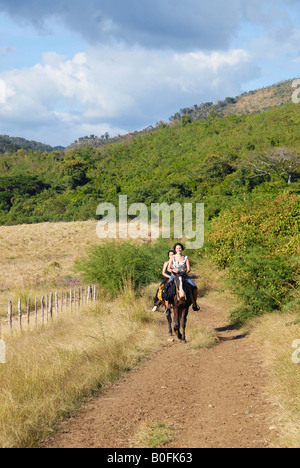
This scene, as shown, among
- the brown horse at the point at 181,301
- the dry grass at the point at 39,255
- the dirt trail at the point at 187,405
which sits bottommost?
the dry grass at the point at 39,255

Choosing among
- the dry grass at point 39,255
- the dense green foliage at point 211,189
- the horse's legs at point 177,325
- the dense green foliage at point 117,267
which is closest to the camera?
the horse's legs at point 177,325

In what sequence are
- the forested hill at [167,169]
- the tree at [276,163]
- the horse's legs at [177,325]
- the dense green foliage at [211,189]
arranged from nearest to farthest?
the horse's legs at [177,325]
the dense green foliage at [211,189]
the tree at [276,163]
the forested hill at [167,169]

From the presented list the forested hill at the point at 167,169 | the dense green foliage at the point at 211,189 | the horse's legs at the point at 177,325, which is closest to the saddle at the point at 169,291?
the horse's legs at the point at 177,325

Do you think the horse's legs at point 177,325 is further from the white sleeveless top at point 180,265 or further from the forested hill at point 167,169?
the forested hill at point 167,169

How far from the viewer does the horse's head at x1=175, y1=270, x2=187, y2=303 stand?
9312 mm

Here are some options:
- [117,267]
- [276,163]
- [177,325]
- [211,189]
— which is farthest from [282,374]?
[211,189]

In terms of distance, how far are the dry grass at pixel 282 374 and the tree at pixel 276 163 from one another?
32.3 metres

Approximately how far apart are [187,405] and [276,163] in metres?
39.3

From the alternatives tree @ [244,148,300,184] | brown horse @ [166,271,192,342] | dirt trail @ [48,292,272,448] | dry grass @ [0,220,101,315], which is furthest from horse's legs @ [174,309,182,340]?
tree @ [244,148,300,184]

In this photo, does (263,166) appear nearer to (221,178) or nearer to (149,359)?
(221,178)
